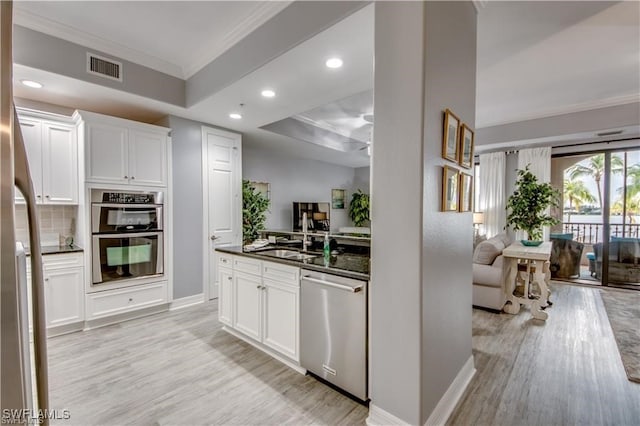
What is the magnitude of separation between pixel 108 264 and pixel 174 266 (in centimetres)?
76

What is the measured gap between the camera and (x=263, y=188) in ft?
19.4

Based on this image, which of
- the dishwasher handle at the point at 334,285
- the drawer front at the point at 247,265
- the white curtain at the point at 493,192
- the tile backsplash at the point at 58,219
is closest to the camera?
the dishwasher handle at the point at 334,285

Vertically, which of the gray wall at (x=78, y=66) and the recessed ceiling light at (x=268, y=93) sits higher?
the gray wall at (x=78, y=66)

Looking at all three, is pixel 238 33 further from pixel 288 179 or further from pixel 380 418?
pixel 288 179

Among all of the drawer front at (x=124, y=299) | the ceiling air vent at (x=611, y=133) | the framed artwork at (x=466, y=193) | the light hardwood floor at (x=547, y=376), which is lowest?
the light hardwood floor at (x=547, y=376)

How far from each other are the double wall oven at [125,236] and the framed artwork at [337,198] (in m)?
4.79

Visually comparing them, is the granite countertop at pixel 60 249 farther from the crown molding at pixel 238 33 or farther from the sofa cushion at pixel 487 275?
the sofa cushion at pixel 487 275

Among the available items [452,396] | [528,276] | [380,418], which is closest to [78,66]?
[380,418]

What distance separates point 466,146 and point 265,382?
248cm

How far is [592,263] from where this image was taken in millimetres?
Answer: 5547

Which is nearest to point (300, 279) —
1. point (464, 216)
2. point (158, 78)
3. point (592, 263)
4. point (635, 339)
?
point (464, 216)

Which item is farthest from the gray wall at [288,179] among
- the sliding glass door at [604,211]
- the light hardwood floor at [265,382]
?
the sliding glass door at [604,211]

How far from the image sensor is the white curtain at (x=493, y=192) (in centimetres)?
603

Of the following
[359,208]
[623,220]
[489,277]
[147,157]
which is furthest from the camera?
[359,208]
